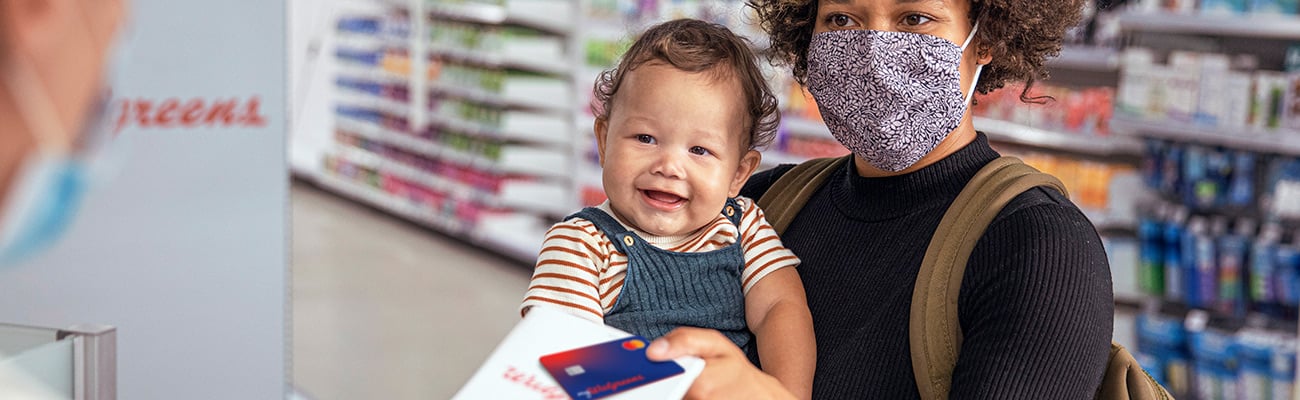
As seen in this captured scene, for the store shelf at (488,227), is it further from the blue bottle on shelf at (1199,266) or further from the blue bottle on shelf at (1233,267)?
the blue bottle on shelf at (1233,267)

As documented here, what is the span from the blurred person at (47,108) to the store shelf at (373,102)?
9482 mm

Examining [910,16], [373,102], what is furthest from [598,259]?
[373,102]

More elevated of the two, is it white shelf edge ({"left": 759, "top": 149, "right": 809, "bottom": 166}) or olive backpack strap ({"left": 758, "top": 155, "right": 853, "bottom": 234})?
olive backpack strap ({"left": 758, "top": 155, "right": 853, "bottom": 234})

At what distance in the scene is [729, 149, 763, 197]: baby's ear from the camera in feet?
5.10

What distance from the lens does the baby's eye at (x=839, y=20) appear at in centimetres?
157

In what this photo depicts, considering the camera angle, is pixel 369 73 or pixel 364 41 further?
pixel 364 41

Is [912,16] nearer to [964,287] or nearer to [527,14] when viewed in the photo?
[964,287]

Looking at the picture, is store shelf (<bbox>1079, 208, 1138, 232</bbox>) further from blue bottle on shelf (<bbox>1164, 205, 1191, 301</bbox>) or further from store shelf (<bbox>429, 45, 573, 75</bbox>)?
store shelf (<bbox>429, 45, 573, 75</bbox>)

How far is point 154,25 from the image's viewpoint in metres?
3.04

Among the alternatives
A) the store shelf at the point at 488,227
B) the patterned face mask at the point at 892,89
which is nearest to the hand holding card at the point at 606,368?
the patterned face mask at the point at 892,89

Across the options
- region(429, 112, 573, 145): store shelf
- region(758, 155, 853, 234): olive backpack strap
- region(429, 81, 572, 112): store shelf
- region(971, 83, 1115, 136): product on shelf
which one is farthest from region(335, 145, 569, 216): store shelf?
region(758, 155, 853, 234): olive backpack strap

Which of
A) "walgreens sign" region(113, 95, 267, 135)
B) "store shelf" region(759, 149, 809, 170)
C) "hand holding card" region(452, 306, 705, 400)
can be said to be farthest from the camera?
"store shelf" region(759, 149, 809, 170)

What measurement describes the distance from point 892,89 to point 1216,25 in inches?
125

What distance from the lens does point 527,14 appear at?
805cm
